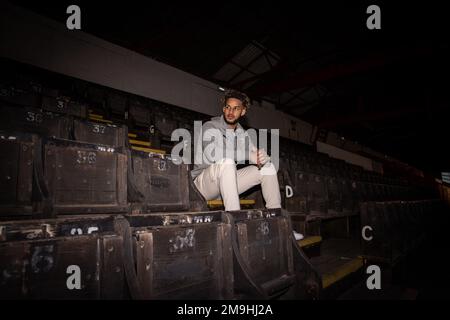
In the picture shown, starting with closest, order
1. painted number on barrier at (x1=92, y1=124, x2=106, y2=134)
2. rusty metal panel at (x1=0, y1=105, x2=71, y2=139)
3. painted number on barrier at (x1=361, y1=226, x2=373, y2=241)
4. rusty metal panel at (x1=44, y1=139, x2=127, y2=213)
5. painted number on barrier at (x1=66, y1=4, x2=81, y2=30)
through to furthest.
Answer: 1. rusty metal panel at (x1=44, y1=139, x2=127, y2=213)
2. rusty metal panel at (x1=0, y1=105, x2=71, y2=139)
3. painted number on barrier at (x1=92, y1=124, x2=106, y2=134)
4. painted number on barrier at (x1=361, y1=226, x2=373, y2=241)
5. painted number on barrier at (x1=66, y1=4, x2=81, y2=30)

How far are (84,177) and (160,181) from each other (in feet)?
1.67

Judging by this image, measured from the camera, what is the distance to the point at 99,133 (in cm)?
208

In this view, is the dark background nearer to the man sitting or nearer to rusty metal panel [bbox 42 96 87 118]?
rusty metal panel [bbox 42 96 87 118]

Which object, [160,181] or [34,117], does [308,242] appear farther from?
[34,117]

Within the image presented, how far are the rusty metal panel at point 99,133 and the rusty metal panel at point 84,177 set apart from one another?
1.52ft

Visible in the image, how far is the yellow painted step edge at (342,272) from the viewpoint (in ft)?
5.69

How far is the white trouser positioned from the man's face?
487mm

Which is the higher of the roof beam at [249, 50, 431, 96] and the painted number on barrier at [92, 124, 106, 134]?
the roof beam at [249, 50, 431, 96]

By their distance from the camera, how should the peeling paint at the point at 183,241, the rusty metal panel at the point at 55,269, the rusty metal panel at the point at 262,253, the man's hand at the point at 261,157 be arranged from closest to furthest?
the rusty metal panel at the point at 55,269 → the peeling paint at the point at 183,241 → the rusty metal panel at the point at 262,253 → the man's hand at the point at 261,157

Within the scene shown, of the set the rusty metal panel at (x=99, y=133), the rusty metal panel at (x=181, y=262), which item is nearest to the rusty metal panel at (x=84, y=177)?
the rusty metal panel at (x=99, y=133)

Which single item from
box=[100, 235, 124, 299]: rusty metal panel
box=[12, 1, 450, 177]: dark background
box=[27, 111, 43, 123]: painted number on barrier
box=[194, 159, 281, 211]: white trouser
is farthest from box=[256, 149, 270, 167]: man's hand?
box=[12, 1, 450, 177]: dark background

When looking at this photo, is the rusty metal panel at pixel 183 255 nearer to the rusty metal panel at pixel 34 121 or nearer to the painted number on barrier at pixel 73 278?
the painted number on barrier at pixel 73 278

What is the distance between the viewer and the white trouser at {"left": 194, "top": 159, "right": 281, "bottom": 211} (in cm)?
170

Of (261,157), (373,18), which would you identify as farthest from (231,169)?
Answer: (373,18)
